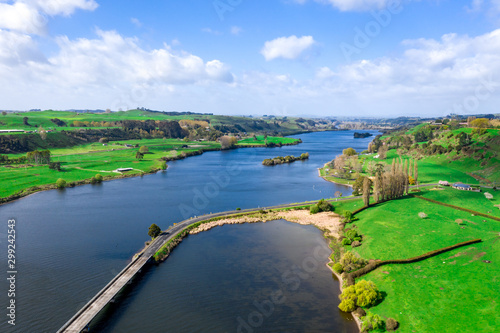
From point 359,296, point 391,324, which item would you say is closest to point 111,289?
point 359,296

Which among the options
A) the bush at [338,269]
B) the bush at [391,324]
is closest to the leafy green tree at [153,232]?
the bush at [338,269]

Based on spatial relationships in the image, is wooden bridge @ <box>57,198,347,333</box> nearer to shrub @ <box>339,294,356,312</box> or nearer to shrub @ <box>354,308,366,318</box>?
shrub @ <box>339,294,356,312</box>

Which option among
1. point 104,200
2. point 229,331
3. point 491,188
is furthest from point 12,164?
point 491,188

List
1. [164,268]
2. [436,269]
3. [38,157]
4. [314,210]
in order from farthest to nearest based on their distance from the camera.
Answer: [38,157], [314,210], [164,268], [436,269]

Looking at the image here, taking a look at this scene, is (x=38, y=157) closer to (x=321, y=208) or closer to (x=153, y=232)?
(x=153, y=232)

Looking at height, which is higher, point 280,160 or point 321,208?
point 280,160

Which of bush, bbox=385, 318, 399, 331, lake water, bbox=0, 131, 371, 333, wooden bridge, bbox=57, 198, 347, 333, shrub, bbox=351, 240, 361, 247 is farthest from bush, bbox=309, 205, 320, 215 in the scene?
bush, bbox=385, 318, 399, 331

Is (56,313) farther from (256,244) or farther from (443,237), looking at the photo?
(443,237)
